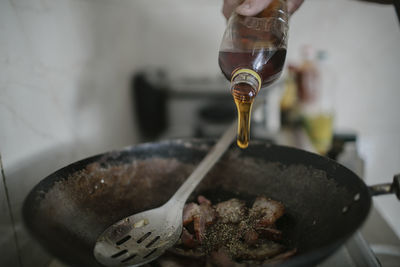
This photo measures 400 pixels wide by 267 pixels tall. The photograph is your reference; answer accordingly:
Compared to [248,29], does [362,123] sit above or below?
below

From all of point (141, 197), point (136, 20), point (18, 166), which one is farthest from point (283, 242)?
point (136, 20)

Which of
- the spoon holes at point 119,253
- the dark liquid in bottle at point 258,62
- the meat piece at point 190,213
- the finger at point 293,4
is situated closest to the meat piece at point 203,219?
the meat piece at point 190,213

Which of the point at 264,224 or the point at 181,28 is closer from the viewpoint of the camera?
the point at 264,224

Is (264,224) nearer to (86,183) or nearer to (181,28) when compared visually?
(86,183)

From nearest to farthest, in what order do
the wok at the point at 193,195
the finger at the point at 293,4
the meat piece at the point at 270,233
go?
the wok at the point at 193,195 < the meat piece at the point at 270,233 < the finger at the point at 293,4

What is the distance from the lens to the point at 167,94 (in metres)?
1.01

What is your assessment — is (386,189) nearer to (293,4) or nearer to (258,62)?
(258,62)

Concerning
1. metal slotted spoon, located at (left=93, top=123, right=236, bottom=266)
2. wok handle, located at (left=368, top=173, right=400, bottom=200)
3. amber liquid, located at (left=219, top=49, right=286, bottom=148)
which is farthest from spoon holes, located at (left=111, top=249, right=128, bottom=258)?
wok handle, located at (left=368, top=173, right=400, bottom=200)

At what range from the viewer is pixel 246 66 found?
41 cm

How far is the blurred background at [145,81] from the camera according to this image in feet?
1.53

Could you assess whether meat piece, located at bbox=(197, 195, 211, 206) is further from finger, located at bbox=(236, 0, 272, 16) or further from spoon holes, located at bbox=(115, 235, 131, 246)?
finger, located at bbox=(236, 0, 272, 16)

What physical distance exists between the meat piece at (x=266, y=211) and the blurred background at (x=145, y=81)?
0.33 meters

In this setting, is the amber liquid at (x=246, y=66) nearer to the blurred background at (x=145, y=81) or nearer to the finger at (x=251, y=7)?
the finger at (x=251, y=7)

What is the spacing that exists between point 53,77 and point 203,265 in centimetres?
43
